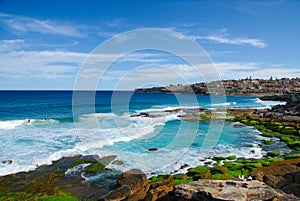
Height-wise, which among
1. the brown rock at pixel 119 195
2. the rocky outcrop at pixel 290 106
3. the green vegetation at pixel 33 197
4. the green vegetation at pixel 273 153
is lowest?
the green vegetation at pixel 33 197

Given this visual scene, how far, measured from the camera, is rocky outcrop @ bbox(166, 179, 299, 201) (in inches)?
333

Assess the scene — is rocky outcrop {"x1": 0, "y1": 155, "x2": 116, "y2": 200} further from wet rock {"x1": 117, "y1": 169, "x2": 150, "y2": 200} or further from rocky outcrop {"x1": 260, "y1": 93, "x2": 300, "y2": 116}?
rocky outcrop {"x1": 260, "y1": 93, "x2": 300, "y2": 116}

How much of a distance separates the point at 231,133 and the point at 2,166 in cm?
2488

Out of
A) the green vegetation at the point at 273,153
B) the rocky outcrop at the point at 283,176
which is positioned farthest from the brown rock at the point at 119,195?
the green vegetation at the point at 273,153

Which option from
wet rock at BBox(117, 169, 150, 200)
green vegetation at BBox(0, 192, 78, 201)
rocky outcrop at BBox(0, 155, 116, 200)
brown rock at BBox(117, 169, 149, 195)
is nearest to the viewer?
wet rock at BBox(117, 169, 150, 200)

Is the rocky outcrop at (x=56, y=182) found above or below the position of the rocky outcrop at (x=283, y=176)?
below

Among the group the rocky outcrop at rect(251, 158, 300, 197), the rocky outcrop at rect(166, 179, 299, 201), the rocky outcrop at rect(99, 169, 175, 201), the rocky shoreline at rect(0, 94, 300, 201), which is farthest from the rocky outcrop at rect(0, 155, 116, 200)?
the rocky outcrop at rect(251, 158, 300, 197)

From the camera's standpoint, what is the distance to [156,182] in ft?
→ 47.1

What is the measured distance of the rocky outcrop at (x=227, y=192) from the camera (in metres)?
8.46

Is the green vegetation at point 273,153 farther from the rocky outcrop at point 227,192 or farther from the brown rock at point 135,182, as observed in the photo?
the rocky outcrop at point 227,192

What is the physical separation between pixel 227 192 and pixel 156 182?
6264mm

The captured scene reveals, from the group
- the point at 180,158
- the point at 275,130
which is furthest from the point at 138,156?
the point at 275,130

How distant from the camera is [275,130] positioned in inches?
1356

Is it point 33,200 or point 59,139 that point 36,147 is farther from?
point 33,200
